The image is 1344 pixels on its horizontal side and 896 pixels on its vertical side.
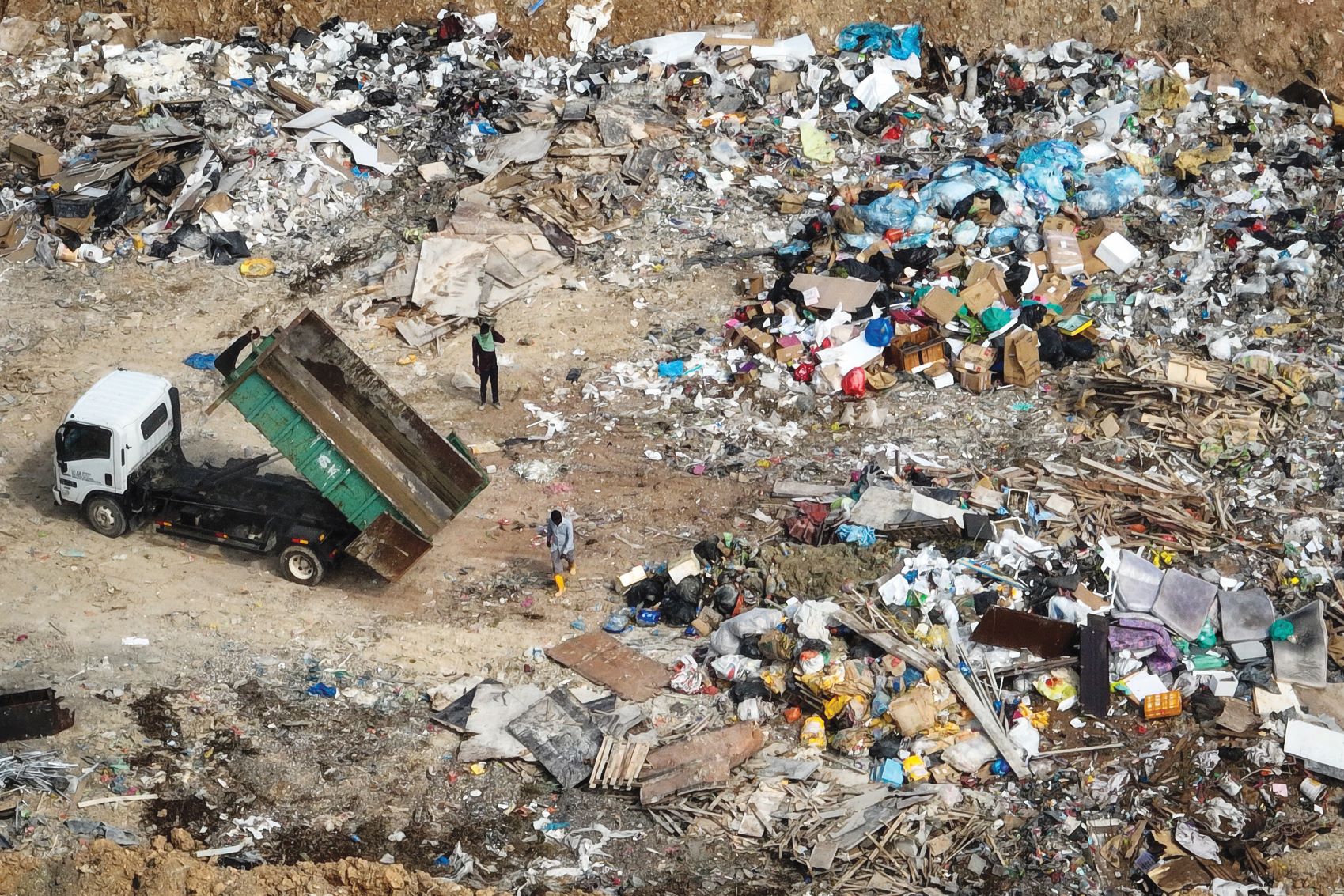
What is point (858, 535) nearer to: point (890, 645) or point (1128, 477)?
point (890, 645)

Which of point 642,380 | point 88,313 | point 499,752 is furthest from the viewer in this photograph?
point 88,313

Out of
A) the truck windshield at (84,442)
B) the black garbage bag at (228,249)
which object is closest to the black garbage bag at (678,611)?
the truck windshield at (84,442)

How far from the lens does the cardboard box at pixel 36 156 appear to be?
56.0ft

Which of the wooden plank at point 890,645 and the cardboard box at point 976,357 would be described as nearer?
the wooden plank at point 890,645

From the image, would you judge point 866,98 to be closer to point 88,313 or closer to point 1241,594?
point 1241,594

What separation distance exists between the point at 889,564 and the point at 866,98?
9398mm

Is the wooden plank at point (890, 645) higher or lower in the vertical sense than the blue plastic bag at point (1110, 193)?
lower

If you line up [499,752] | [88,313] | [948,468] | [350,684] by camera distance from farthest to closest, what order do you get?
1. [88,313]
2. [948,468]
3. [350,684]
4. [499,752]

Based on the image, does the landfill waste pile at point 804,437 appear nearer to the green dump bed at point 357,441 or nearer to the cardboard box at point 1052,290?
the cardboard box at point 1052,290

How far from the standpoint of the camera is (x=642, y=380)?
46.5 feet

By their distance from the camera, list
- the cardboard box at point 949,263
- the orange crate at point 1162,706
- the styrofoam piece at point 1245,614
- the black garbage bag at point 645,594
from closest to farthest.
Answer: the orange crate at point 1162,706 < the styrofoam piece at point 1245,614 < the black garbage bag at point 645,594 < the cardboard box at point 949,263

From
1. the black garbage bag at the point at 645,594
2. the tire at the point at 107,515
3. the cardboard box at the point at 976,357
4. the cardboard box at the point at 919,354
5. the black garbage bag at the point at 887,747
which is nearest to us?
the black garbage bag at the point at 887,747

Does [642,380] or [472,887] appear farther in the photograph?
[642,380]

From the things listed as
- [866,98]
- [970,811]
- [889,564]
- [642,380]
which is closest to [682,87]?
[866,98]
